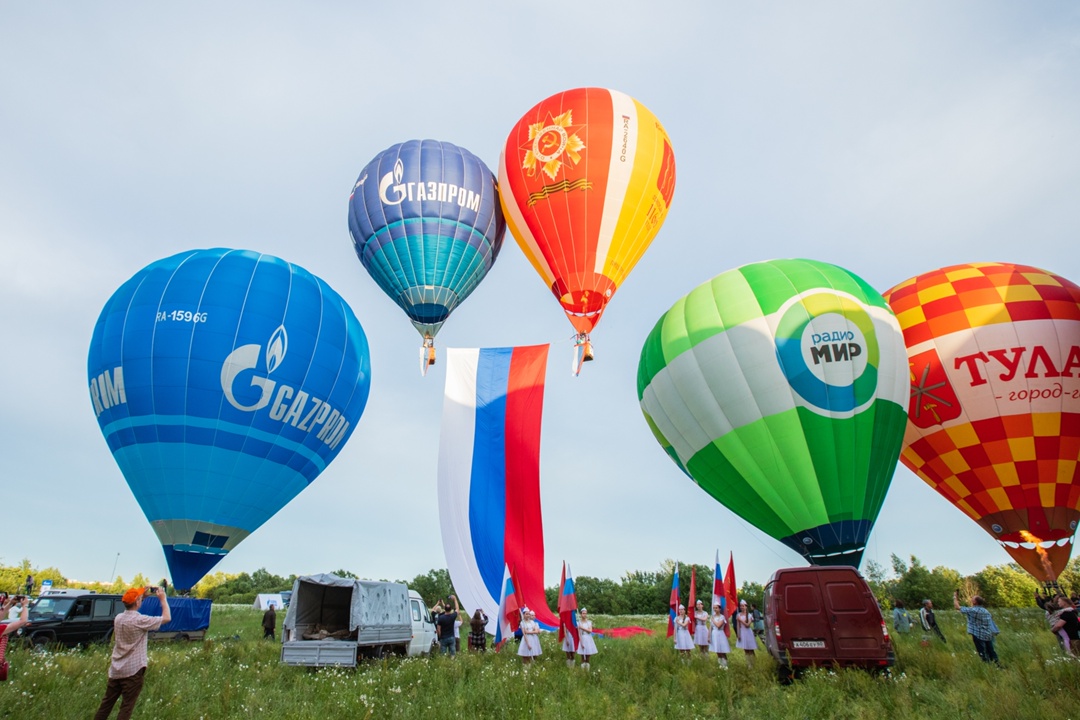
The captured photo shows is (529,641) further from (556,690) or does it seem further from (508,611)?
(556,690)

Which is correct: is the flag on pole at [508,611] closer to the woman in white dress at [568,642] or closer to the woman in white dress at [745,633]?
the woman in white dress at [568,642]

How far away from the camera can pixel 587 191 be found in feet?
63.3

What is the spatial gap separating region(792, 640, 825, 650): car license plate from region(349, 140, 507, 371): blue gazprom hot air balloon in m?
14.9

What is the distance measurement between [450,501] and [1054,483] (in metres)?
16.8

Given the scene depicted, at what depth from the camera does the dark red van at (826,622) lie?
30.8 ft

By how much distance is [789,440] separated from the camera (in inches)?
590

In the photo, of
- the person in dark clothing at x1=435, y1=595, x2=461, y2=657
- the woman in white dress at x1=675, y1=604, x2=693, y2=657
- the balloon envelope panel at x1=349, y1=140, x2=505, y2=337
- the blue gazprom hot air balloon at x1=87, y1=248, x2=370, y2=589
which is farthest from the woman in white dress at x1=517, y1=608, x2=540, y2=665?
the balloon envelope panel at x1=349, y1=140, x2=505, y2=337

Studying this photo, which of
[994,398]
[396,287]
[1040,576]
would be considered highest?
[396,287]

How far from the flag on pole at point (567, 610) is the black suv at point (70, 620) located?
37.1 ft

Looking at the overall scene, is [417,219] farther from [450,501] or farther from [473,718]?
[473,718]

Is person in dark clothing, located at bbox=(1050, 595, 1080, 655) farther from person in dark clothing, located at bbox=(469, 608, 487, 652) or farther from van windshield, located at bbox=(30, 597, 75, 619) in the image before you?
van windshield, located at bbox=(30, 597, 75, 619)

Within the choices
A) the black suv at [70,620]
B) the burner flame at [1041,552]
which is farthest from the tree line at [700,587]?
the black suv at [70,620]

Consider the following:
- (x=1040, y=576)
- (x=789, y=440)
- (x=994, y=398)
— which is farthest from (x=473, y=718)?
(x=1040, y=576)

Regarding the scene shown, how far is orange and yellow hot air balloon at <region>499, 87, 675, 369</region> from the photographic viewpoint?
1925 cm
